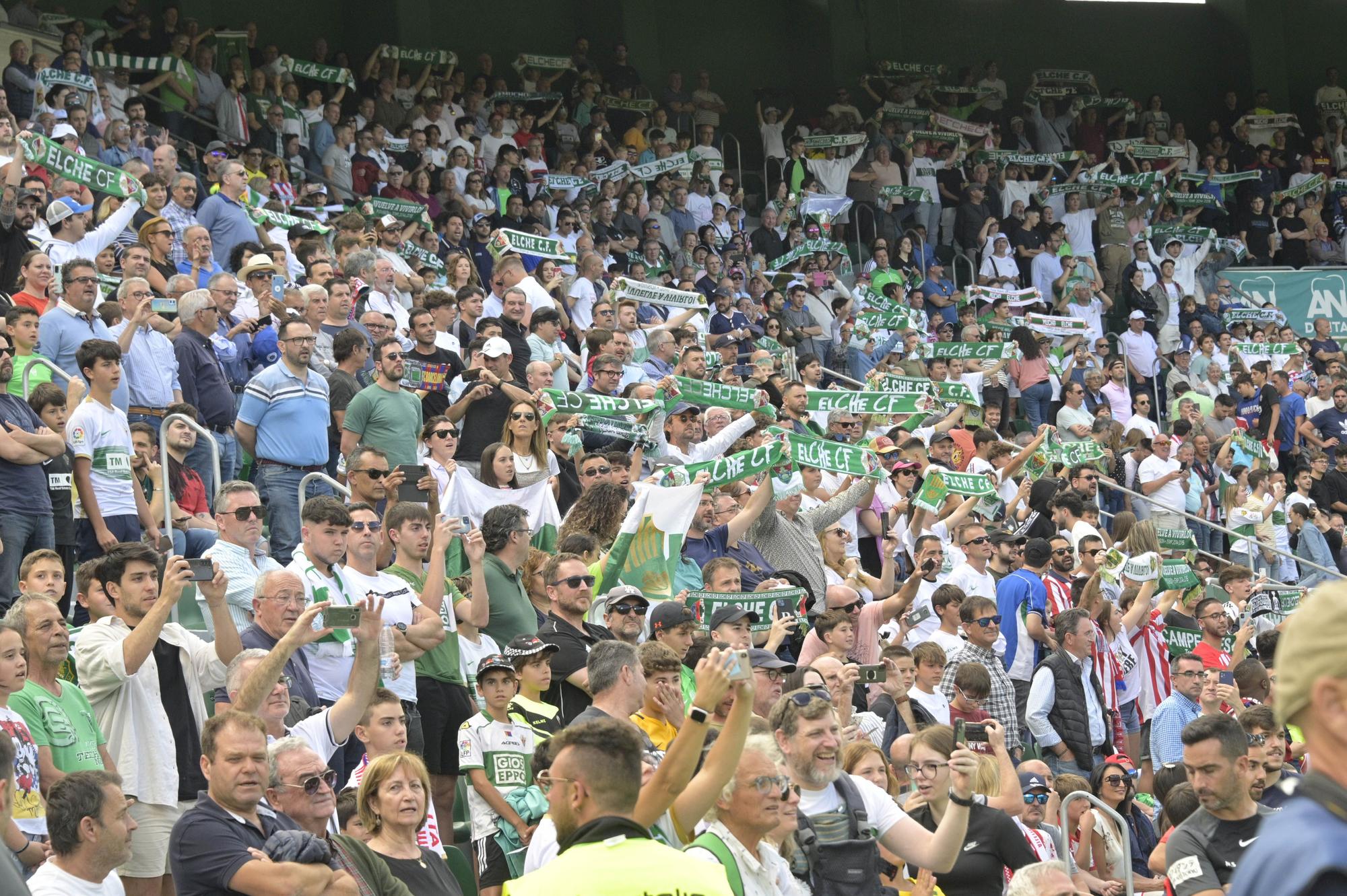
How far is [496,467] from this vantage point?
30.5 ft

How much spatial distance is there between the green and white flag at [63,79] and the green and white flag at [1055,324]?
33.8 ft

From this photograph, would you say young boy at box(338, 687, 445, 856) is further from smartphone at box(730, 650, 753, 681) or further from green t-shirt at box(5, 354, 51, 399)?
green t-shirt at box(5, 354, 51, 399)

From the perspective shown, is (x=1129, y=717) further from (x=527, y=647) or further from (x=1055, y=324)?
(x=1055, y=324)

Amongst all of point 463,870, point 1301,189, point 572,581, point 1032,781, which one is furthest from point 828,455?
point 1301,189

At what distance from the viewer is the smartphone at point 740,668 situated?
4.41 m

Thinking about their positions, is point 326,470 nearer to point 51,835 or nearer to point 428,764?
point 428,764

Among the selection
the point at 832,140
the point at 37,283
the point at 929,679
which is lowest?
the point at 929,679

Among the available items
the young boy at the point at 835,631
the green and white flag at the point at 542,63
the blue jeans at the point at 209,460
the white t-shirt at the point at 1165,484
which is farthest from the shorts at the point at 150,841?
the green and white flag at the point at 542,63

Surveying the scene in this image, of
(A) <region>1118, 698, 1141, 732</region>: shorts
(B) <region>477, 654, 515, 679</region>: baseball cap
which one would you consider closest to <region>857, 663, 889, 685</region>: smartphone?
(B) <region>477, 654, 515, 679</region>: baseball cap

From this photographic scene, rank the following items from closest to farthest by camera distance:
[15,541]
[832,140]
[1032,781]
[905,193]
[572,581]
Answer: [572,581] < [15,541] < [1032,781] < [905,193] < [832,140]

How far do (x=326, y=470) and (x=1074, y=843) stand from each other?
4.65 metres

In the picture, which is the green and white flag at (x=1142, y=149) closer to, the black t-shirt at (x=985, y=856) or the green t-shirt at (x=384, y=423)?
the green t-shirt at (x=384, y=423)

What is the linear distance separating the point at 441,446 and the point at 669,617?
282 centimetres

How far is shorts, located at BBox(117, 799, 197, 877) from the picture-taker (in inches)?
243
